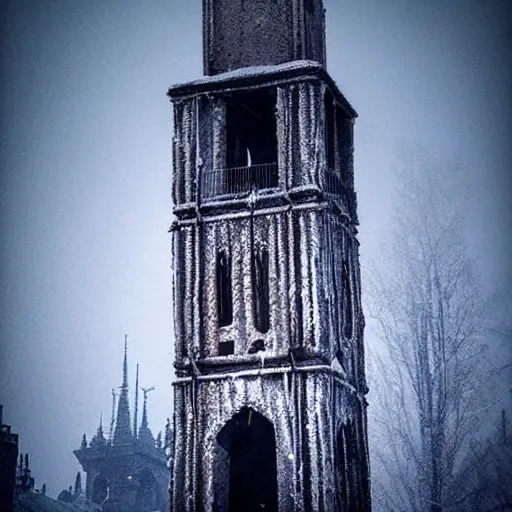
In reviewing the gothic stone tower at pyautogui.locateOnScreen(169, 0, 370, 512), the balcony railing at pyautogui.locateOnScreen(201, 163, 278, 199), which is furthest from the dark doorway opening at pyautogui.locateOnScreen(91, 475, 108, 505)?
the balcony railing at pyautogui.locateOnScreen(201, 163, 278, 199)

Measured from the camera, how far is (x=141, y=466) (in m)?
61.9

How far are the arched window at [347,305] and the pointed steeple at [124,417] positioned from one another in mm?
40451

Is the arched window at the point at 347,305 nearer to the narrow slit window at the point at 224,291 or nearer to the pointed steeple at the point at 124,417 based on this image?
the narrow slit window at the point at 224,291

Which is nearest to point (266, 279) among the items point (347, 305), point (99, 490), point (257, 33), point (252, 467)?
point (347, 305)

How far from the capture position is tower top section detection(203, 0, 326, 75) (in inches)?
1051

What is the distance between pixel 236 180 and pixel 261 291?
3.51m

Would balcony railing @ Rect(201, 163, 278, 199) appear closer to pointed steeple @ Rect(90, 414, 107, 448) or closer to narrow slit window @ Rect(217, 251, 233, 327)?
narrow slit window @ Rect(217, 251, 233, 327)

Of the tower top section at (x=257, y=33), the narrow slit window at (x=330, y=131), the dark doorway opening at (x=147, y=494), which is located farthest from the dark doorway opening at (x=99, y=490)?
the tower top section at (x=257, y=33)

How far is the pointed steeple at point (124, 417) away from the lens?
6531 centimetres

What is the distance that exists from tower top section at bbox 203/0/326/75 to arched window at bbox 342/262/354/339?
6544mm

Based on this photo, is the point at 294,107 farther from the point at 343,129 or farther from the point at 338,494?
the point at 338,494

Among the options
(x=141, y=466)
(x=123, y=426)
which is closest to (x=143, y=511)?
(x=141, y=466)

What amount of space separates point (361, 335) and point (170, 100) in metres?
9.03

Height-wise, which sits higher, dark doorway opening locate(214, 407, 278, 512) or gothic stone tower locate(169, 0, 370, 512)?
gothic stone tower locate(169, 0, 370, 512)
